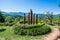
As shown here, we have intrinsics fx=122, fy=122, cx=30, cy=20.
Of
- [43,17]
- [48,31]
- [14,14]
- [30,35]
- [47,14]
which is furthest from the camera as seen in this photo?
[14,14]

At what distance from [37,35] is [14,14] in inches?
691

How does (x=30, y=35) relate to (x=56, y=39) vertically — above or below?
below

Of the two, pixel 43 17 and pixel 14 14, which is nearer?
pixel 43 17

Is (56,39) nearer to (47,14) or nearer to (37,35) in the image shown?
(37,35)

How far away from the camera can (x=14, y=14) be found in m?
26.1

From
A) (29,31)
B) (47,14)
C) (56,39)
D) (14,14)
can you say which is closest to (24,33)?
(29,31)

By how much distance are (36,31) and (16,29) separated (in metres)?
1.61

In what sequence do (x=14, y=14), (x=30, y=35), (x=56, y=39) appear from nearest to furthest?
(x=56, y=39)
(x=30, y=35)
(x=14, y=14)

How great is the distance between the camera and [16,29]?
961cm

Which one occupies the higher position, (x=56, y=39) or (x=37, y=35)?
(x=56, y=39)

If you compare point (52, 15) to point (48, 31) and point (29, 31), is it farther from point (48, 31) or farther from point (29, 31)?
point (29, 31)

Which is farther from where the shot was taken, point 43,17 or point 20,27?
point 43,17

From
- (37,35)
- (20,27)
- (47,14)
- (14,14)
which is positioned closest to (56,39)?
(37,35)

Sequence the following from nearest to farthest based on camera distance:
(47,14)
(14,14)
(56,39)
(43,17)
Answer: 1. (56,39)
2. (47,14)
3. (43,17)
4. (14,14)
